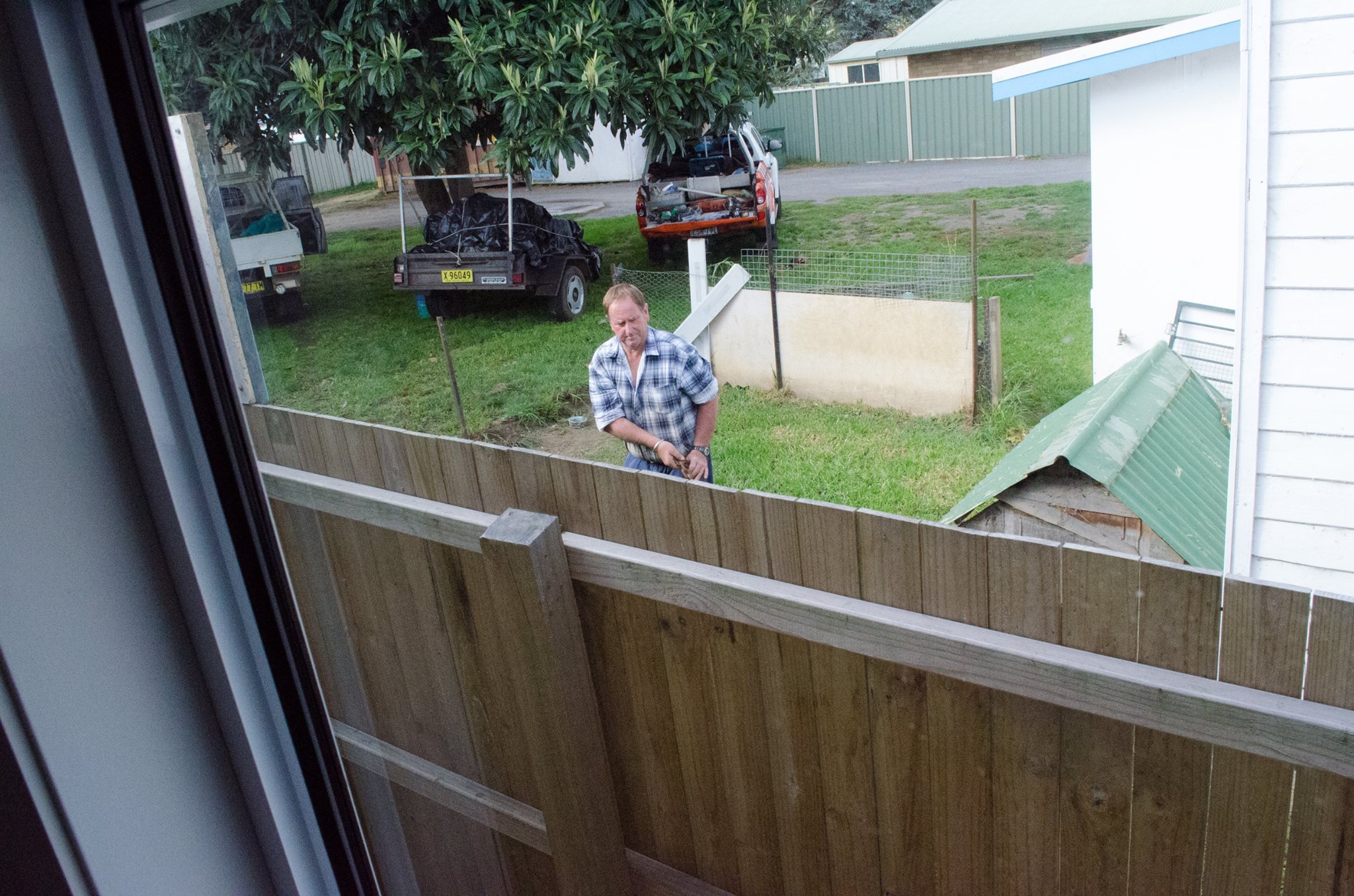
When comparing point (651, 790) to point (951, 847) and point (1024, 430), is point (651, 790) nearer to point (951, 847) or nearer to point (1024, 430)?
point (951, 847)

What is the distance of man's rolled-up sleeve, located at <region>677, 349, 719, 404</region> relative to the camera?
163 cm

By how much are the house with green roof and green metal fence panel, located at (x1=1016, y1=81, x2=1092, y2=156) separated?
357 millimetres

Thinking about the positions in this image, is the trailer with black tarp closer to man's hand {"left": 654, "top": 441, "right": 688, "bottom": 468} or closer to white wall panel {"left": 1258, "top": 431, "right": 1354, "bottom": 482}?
man's hand {"left": 654, "top": 441, "right": 688, "bottom": 468}

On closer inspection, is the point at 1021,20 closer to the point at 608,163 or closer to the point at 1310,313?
the point at 1310,313

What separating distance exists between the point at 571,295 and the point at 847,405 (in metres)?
1.04

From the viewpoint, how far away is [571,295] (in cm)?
347

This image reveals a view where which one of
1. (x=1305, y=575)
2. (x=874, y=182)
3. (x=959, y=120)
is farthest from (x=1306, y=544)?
(x=874, y=182)

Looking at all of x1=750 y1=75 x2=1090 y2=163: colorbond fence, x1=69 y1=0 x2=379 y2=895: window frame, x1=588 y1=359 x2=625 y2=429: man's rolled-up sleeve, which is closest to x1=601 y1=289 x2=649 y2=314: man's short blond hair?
x1=588 y1=359 x2=625 y2=429: man's rolled-up sleeve

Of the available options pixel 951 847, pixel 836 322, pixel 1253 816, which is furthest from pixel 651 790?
pixel 836 322

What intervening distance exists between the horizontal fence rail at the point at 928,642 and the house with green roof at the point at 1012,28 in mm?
1198

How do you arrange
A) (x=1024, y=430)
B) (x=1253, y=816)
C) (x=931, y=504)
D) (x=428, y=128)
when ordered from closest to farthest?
(x=1253, y=816) < (x=428, y=128) < (x=931, y=504) < (x=1024, y=430)

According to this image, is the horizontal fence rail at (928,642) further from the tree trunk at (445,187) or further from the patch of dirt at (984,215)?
the patch of dirt at (984,215)

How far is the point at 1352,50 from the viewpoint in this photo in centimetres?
117

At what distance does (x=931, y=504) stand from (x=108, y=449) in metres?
2.32
